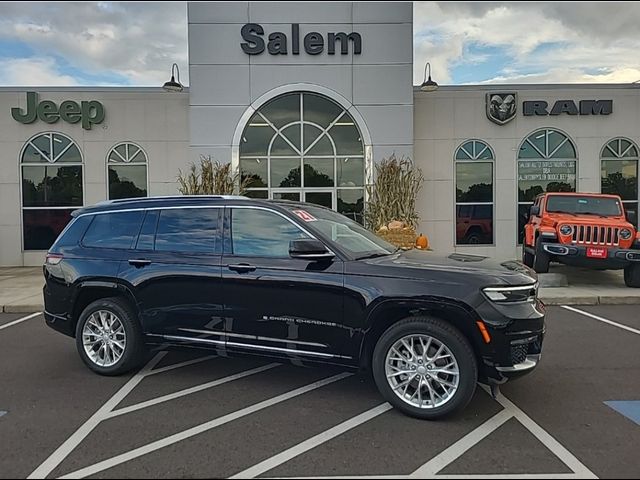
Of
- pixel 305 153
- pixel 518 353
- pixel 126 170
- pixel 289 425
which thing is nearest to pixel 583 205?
pixel 305 153

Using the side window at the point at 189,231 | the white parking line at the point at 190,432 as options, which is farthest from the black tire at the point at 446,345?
the side window at the point at 189,231

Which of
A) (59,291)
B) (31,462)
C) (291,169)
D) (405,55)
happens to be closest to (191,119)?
(291,169)

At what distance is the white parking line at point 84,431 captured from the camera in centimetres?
356

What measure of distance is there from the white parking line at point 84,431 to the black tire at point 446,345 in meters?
2.35

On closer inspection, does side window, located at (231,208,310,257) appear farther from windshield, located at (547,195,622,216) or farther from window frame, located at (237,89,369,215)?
window frame, located at (237,89,369,215)

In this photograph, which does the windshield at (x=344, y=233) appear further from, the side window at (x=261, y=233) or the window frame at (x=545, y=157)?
the window frame at (x=545, y=157)

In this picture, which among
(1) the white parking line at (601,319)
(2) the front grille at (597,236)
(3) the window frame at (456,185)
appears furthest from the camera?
(3) the window frame at (456,185)

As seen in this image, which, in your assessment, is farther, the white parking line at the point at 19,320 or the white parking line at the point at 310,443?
the white parking line at the point at 19,320

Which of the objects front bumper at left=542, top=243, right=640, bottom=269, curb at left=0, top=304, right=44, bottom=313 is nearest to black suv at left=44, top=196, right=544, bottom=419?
curb at left=0, top=304, right=44, bottom=313

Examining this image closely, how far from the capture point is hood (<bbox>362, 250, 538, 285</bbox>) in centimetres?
442

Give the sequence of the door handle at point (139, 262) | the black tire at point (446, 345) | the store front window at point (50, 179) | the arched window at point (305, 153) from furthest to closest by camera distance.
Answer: the store front window at point (50, 179)
the arched window at point (305, 153)
the door handle at point (139, 262)
the black tire at point (446, 345)

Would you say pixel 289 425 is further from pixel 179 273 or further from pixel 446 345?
pixel 179 273

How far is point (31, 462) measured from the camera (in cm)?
365

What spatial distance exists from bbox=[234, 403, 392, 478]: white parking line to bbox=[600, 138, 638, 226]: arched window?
15.5 metres
